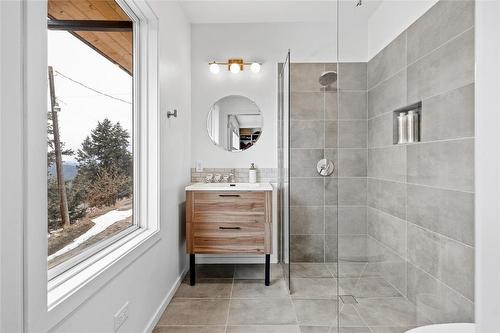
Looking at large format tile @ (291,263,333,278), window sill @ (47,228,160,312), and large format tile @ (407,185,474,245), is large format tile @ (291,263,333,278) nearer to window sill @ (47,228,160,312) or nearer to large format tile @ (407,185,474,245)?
large format tile @ (407,185,474,245)

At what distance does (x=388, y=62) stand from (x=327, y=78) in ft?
2.47

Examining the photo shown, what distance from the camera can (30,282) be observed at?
901 mm

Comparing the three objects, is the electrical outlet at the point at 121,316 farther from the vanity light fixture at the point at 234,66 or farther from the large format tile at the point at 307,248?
the vanity light fixture at the point at 234,66

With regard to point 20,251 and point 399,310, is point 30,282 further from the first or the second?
point 399,310

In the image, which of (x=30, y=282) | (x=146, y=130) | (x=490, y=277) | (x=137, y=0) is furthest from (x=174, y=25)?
(x=490, y=277)

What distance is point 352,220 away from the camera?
1.35m

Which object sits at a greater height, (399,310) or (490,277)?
(490,277)

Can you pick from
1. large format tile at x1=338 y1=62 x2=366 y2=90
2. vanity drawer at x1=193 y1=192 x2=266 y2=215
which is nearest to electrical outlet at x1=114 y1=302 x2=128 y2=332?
vanity drawer at x1=193 y1=192 x2=266 y2=215

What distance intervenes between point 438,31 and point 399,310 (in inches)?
31.1

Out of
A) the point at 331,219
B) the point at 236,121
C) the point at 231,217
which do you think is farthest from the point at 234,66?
the point at 331,219

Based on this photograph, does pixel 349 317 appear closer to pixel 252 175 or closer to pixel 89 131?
pixel 89 131

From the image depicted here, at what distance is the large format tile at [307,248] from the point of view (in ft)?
6.13

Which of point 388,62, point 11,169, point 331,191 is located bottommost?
point 331,191

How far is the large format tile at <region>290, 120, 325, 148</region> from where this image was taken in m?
1.81
